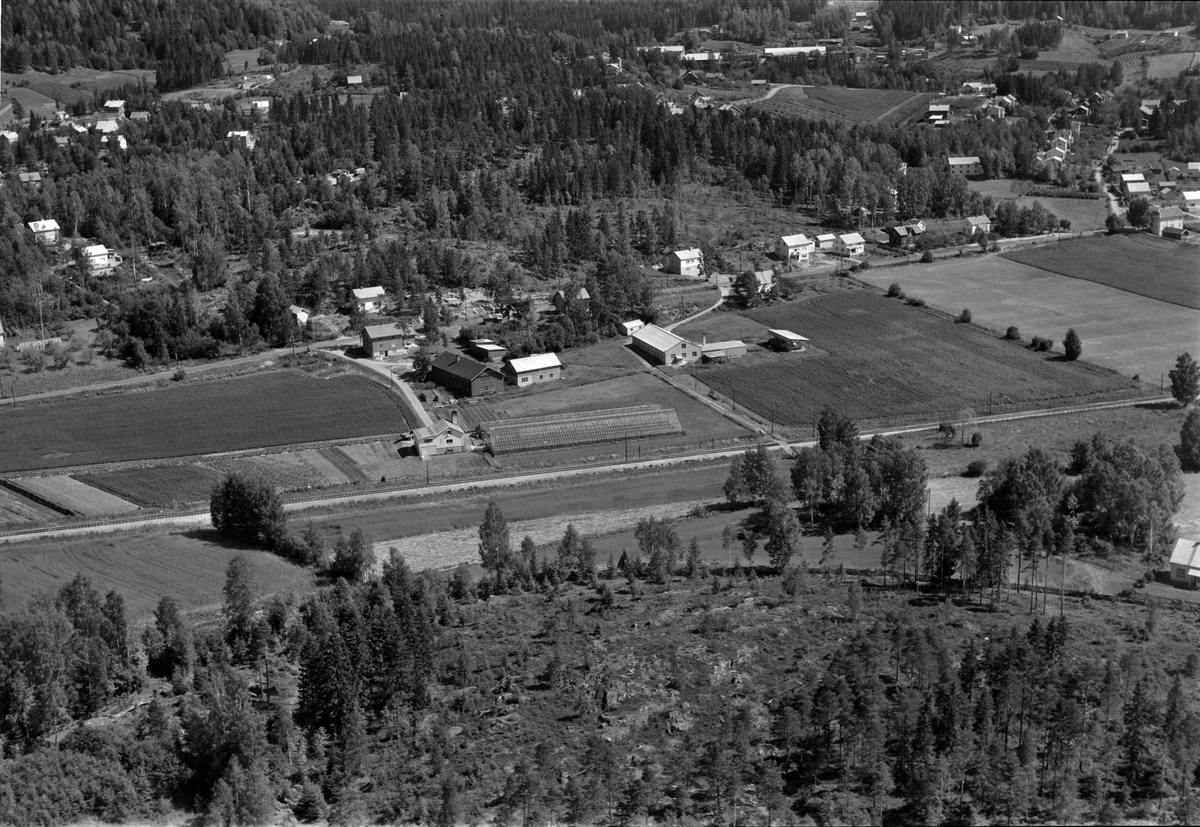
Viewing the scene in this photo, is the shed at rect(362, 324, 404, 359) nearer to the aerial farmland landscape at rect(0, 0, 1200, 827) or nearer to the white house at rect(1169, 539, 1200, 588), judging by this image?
the aerial farmland landscape at rect(0, 0, 1200, 827)

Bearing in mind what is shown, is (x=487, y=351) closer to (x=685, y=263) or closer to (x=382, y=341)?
(x=382, y=341)

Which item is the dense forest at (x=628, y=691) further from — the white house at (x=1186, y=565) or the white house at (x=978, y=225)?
the white house at (x=978, y=225)

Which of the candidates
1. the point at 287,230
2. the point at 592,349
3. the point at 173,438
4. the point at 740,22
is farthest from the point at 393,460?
the point at 740,22

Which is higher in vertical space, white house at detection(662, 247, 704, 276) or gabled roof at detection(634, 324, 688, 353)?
white house at detection(662, 247, 704, 276)

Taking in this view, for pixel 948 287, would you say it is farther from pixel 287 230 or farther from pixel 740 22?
pixel 740 22

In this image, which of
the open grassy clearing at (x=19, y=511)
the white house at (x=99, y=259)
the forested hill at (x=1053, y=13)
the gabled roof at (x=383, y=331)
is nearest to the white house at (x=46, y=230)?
the white house at (x=99, y=259)

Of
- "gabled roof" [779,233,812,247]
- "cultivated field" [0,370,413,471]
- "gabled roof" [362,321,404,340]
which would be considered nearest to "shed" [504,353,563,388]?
"cultivated field" [0,370,413,471]

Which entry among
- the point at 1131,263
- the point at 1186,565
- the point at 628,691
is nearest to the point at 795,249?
the point at 1131,263

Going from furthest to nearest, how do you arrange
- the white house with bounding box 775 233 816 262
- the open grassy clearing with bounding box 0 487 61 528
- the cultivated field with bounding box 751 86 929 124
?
the cultivated field with bounding box 751 86 929 124
the white house with bounding box 775 233 816 262
the open grassy clearing with bounding box 0 487 61 528
